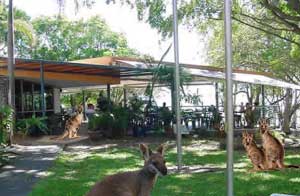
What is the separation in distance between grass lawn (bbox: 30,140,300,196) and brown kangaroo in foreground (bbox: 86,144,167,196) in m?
2.90

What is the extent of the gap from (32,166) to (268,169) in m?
5.17

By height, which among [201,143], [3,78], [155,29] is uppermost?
[155,29]

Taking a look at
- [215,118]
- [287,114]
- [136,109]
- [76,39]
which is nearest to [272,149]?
[136,109]

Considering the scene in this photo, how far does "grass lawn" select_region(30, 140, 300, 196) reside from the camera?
7531mm

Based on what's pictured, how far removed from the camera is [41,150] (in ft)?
46.2

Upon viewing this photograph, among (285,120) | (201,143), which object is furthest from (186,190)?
(285,120)

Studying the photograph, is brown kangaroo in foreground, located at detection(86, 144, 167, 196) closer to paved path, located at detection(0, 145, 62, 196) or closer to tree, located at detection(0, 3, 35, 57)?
paved path, located at detection(0, 145, 62, 196)

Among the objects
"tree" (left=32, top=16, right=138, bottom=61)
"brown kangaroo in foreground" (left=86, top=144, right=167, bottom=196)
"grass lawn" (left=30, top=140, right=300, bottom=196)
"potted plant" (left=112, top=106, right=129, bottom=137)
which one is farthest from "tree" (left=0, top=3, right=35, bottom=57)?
"brown kangaroo in foreground" (left=86, top=144, right=167, bottom=196)

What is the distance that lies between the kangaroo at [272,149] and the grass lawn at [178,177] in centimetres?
21

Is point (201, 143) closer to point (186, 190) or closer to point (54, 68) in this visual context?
point (54, 68)

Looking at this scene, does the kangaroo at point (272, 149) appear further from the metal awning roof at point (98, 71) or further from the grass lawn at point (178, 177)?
the metal awning roof at point (98, 71)

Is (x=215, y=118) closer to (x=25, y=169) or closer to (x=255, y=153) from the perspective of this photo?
(x=25, y=169)

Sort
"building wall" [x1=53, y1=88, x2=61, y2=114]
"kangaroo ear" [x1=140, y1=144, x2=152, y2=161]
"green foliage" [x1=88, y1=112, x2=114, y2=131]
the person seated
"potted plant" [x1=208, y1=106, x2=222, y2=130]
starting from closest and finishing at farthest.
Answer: "kangaroo ear" [x1=140, y1=144, x2=152, y2=161]
"green foliage" [x1=88, y1=112, x2=114, y2=131]
"potted plant" [x1=208, y1=106, x2=222, y2=130]
the person seated
"building wall" [x1=53, y1=88, x2=61, y2=114]

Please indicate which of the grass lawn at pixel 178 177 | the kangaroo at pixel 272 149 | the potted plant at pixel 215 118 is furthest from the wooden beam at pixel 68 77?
the kangaroo at pixel 272 149
